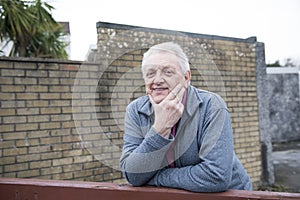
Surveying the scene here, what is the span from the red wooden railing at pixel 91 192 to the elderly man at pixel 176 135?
4 centimetres

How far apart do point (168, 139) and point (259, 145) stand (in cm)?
353

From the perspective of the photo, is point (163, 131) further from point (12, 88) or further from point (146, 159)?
point (12, 88)

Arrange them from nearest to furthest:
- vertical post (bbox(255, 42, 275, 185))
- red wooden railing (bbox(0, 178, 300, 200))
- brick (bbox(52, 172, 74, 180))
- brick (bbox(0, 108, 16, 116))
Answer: red wooden railing (bbox(0, 178, 300, 200))
brick (bbox(0, 108, 16, 116))
brick (bbox(52, 172, 74, 180))
vertical post (bbox(255, 42, 275, 185))

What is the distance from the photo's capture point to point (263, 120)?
4129mm

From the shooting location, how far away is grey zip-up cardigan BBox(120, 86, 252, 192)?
96 centimetres

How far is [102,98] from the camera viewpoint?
2.79 metres

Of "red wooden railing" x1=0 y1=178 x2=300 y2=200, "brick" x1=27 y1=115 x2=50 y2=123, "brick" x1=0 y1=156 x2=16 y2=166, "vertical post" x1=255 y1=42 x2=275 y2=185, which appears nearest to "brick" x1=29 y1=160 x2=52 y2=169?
"brick" x1=0 y1=156 x2=16 y2=166

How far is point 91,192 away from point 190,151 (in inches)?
15.1

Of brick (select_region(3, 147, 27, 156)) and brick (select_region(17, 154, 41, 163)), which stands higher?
brick (select_region(3, 147, 27, 156))

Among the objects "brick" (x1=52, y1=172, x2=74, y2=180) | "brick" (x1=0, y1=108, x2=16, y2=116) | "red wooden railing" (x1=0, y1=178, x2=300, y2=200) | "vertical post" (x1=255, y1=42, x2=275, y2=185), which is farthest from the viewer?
"vertical post" (x1=255, y1=42, x2=275, y2=185)

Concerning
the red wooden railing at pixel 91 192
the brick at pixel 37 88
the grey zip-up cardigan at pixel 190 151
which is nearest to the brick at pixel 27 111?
the brick at pixel 37 88

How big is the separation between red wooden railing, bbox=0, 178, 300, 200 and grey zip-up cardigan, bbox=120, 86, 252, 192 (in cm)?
4

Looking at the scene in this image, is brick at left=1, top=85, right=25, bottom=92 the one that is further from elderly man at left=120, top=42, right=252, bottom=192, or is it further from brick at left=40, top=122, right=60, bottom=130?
elderly man at left=120, top=42, right=252, bottom=192

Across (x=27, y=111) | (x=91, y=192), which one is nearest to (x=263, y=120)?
(x=27, y=111)
